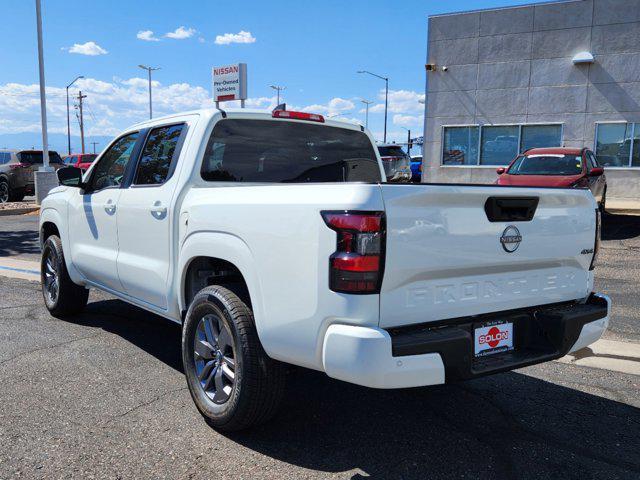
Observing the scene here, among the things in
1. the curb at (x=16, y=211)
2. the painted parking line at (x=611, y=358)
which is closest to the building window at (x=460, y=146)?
the curb at (x=16, y=211)

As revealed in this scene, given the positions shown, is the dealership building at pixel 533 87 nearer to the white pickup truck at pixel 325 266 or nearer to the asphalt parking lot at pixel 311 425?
the asphalt parking lot at pixel 311 425

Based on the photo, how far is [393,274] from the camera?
8.59 feet

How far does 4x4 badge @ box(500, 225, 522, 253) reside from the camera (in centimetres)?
298

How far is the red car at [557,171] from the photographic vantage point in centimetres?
1149

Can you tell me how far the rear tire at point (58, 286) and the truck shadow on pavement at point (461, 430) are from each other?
1.84 metres

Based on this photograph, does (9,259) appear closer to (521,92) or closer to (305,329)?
(305,329)

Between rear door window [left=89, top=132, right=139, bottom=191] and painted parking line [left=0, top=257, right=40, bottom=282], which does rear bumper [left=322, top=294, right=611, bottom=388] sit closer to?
rear door window [left=89, top=132, right=139, bottom=191]

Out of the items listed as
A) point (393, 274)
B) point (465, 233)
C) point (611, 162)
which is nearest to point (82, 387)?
point (393, 274)

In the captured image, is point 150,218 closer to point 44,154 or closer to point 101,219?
point 101,219

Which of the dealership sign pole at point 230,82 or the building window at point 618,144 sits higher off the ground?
the dealership sign pole at point 230,82

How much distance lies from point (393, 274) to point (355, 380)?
1.66ft

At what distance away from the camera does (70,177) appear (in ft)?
16.8

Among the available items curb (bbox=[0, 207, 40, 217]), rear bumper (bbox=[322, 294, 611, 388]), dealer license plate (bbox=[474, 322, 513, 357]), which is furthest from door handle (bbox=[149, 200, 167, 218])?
curb (bbox=[0, 207, 40, 217])

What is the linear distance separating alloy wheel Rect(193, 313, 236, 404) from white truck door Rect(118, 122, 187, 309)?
0.59 meters
